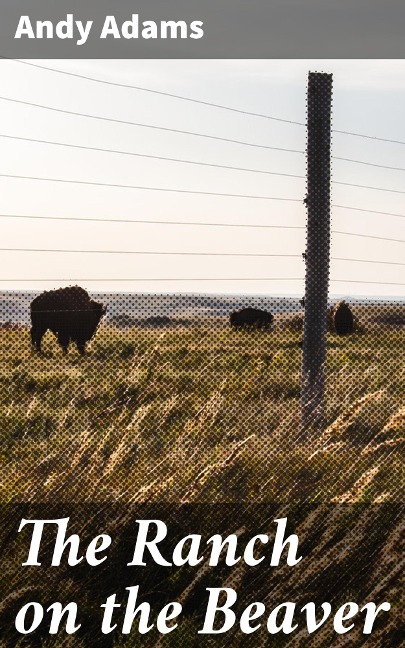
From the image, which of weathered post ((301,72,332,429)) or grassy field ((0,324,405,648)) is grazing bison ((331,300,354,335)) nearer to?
weathered post ((301,72,332,429))

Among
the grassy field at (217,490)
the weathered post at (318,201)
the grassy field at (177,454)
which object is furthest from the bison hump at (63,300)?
the grassy field at (217,490)

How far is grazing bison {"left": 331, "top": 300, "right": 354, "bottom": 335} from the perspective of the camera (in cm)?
2018

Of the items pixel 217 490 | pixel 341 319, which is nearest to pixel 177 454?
pixel 217 490

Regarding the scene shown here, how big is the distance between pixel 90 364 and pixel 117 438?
305cm

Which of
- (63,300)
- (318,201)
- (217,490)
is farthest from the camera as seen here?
(63,300)

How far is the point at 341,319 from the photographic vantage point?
21.1m

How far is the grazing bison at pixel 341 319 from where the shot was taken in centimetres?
2018

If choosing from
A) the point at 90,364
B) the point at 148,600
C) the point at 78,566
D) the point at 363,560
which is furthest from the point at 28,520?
the point at 90,364

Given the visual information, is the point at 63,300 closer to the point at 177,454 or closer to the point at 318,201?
the point at 318,201

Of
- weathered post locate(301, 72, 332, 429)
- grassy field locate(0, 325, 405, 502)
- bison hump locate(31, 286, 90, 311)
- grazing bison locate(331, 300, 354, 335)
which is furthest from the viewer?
grazing bison locate(331, 300, 354, 335)

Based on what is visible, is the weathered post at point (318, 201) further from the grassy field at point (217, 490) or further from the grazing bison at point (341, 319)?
the grazing bison at point (341, 319)

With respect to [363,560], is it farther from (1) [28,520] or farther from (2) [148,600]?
(1) [28,520]

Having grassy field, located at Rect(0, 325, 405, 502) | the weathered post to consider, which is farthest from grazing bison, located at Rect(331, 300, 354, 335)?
grassy field, located at Rect(0, 325, 405, 502)

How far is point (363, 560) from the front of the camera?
134 inches
